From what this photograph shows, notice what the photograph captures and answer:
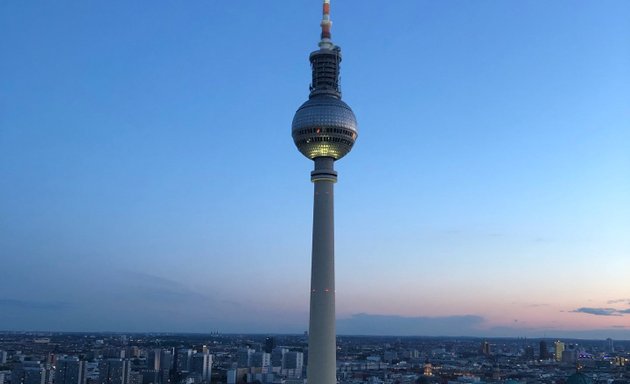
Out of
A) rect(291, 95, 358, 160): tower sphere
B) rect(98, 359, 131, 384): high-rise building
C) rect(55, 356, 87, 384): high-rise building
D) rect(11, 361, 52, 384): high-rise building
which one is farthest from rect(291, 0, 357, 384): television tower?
rect(55, 356, 87, 384): high-rise building

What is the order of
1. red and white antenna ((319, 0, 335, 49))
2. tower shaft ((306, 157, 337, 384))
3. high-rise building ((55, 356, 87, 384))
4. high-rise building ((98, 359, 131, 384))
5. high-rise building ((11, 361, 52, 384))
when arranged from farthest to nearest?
high-rise building ((98, 359, 131, 384)), high-rise building ((55, 356, 87, 384)), high-rise building ((11, 361, 52, 384)), red and white antenna ((319, 0, 335, 49)), tower shaft ((306, 157, 337, 384))

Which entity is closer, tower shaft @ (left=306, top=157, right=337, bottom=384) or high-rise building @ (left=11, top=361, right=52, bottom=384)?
tower shaft @ (left=306, top=157, right=337, bottom=384)

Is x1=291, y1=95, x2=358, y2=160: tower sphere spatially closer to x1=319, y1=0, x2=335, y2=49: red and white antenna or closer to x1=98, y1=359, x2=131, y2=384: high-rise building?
x1=319, y1=0, x2=335, y2=49: red and white antenna

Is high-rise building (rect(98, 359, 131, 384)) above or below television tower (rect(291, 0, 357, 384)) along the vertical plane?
below

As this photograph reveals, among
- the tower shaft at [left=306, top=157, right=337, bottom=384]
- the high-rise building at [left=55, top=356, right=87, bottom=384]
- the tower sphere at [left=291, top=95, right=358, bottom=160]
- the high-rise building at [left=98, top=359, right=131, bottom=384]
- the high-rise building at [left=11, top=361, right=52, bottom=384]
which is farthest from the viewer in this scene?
the high-rise building at [left=98, top=359, right=131, bottom=384]

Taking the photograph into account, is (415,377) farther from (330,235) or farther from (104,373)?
(330,235)

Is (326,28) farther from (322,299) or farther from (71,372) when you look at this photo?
(71,372)
